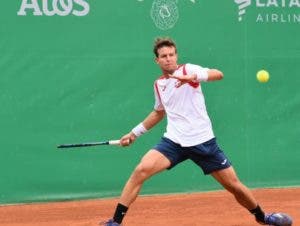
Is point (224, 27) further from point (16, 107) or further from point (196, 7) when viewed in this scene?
point (16, 107)

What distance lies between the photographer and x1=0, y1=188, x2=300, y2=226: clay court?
694 cm

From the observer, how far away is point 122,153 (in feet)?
27.0

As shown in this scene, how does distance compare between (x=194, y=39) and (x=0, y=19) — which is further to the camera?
(x=194, y=39)

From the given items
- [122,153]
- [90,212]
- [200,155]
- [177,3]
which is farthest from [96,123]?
[200,155]

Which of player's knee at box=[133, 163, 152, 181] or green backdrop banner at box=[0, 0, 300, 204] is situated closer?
player's knee at box=[133, 163, 152, 181]

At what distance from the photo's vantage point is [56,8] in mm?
7887

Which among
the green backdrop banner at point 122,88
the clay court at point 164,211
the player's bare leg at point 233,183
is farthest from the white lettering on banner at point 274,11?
the player's bare leg at point 233,183

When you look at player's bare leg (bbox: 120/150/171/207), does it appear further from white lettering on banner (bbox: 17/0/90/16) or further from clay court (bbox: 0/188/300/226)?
white lettering on banner (bbox: 17/0/90/16)

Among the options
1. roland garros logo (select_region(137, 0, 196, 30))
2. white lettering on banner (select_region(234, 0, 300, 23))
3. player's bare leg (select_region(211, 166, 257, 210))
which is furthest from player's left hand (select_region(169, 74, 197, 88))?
white lettering on banner (select_region(234, 0, 300, 23))

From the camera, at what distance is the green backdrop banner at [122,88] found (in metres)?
7.86

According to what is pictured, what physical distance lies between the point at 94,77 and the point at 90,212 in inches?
56.6

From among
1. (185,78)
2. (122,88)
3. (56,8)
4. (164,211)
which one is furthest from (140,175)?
(56,8)

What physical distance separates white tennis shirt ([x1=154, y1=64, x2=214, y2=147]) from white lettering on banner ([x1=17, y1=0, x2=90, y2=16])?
238 centimetres

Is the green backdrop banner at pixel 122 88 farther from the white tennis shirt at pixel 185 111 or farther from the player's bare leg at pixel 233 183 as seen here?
the player's bare leg at pixel 233 183
